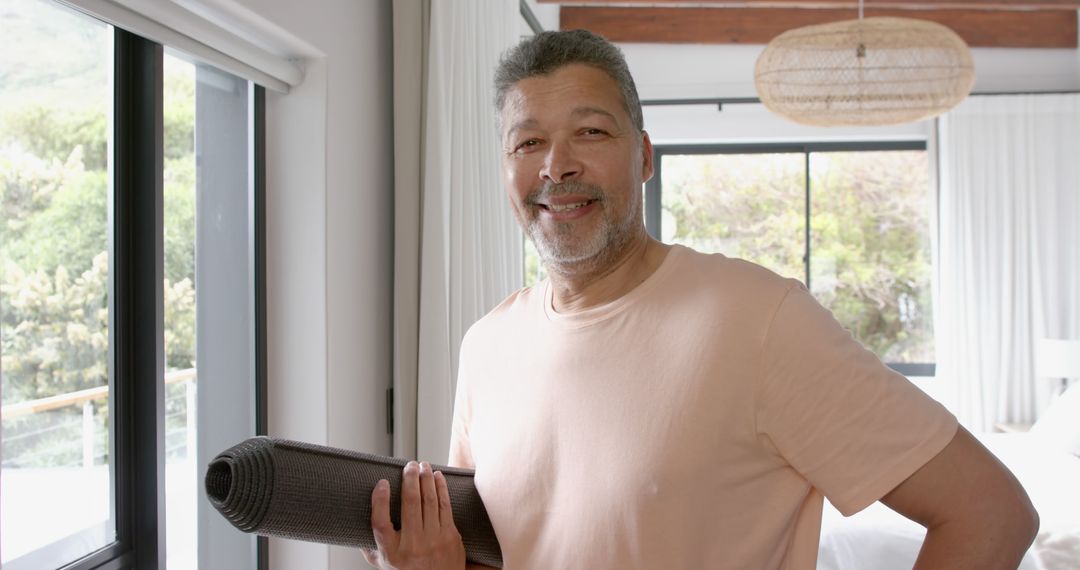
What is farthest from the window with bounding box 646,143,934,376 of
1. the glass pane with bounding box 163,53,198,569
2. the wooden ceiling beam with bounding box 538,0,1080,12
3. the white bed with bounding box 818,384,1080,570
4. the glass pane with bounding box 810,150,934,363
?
the glass pane with bounding box 163,53,198,569

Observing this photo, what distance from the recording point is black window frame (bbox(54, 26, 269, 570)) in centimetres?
159

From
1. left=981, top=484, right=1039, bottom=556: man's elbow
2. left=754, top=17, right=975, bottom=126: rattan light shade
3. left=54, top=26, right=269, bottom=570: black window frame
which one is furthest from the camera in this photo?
left=754, top=17, right=975, bottom=126: rattan light shade

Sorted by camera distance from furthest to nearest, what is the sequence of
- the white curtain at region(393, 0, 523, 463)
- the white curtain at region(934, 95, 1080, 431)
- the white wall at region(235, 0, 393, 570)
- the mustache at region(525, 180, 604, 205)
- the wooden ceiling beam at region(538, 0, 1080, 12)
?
the white curtain at region(934, 95, 1080, 431) < the wooden ceiling beam at region(538, 0, 1080, 12) < the white curtain at region(393, 0, 523, 463) < the white wall at region(235, 0, 393, 570) < the mustache at region(525, 180, 604, 205)

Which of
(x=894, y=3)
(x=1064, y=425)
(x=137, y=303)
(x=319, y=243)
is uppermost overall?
(x=894, y=3)

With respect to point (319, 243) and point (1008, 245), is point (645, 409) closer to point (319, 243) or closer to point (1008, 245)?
point (319, 243)

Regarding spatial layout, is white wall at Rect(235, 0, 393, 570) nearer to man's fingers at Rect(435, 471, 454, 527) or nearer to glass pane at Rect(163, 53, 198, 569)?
glass pane at Rect(163, 53, 198, 569)

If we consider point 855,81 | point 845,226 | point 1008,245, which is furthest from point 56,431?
point 1008,245

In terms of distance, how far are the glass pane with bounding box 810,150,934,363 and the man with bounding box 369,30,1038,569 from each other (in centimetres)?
473

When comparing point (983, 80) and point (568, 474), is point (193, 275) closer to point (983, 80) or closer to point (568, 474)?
point (568, 474)

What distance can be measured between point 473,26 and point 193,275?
119 centimetres

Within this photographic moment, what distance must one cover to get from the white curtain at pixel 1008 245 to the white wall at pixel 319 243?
14.2 feet

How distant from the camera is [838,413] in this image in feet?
2.89

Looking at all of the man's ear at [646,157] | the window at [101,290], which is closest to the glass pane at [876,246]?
the window at [101,290]

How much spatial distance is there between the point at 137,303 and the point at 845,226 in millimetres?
4863
